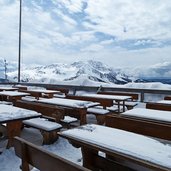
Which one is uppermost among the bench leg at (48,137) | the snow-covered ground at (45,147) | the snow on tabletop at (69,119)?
the snow on tabletop at (69,119)

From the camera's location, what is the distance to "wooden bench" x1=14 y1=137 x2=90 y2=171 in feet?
6.33

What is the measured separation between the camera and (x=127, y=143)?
2.69m

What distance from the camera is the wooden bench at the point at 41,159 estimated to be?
193 centimetres

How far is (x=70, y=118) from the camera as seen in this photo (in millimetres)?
5988

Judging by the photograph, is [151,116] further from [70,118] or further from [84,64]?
[84,64]

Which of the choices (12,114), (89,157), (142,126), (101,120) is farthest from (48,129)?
(101,120)

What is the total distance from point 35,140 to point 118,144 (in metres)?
3.04

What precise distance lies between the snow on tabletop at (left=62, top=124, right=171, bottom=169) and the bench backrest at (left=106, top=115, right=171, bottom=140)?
58 cm

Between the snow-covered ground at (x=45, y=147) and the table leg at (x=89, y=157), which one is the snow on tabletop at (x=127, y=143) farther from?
the snow-covered ground at (x=45, y=147)

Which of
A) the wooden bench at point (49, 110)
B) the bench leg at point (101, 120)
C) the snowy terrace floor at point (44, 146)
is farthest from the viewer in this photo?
the bench leg at point (101, 120)

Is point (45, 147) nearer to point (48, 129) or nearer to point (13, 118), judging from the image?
point (48, 129)

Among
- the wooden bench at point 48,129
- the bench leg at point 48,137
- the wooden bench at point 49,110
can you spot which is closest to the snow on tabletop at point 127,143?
the wooden bench at point 48,129

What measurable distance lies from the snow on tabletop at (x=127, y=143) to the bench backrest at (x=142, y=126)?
22.9 inches

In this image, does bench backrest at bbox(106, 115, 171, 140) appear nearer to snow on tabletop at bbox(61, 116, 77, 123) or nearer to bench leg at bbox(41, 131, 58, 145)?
bench leg at bbox(41, 131, 58, 145)
